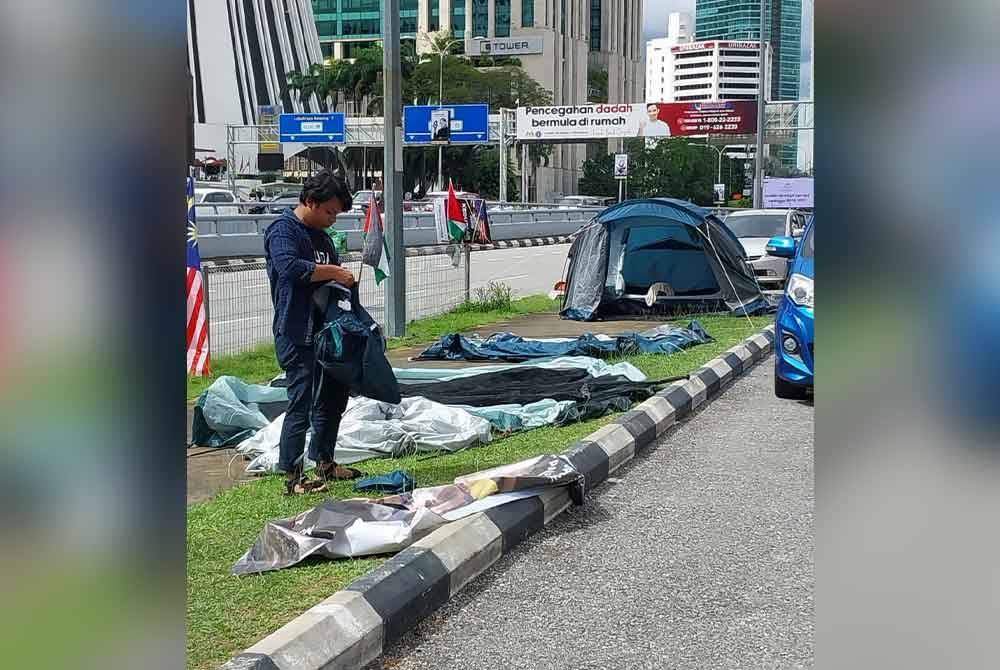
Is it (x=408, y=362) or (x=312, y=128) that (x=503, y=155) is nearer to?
(x=312, y=128)

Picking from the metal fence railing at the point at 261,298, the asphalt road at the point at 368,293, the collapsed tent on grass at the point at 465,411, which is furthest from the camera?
the asphalt road at the point at 368,293

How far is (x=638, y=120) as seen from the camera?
6169cm

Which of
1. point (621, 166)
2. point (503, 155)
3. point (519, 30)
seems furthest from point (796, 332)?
point (519, 30)

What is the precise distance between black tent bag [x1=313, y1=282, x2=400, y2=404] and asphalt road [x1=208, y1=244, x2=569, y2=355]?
6.35 metres

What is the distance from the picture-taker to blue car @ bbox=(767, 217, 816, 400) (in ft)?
31.9

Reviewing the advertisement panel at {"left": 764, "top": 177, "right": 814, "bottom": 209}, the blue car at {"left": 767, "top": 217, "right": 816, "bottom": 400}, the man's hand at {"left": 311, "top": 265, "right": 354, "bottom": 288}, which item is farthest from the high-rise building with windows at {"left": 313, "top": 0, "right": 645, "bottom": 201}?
the man's hand at {"left": 311, "top": 265, "right": 354, "bottom": 288}

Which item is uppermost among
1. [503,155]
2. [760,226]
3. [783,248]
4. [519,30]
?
[519,30]

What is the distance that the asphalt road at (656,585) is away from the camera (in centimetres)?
438

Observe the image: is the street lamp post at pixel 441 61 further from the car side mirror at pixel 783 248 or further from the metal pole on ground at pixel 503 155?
the car side mirror at pixel 783 248

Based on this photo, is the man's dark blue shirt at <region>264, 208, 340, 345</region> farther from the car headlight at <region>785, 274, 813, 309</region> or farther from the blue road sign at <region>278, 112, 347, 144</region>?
the blue road sign at <region>278, 112, 347, 144</region>

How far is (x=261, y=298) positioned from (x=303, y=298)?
993 centimetres

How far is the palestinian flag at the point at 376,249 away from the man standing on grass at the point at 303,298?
20.8ft

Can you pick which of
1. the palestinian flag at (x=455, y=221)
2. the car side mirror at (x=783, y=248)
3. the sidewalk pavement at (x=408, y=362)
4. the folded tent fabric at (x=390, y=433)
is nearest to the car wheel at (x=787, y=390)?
the car side mirror at (x=783, y=248)
